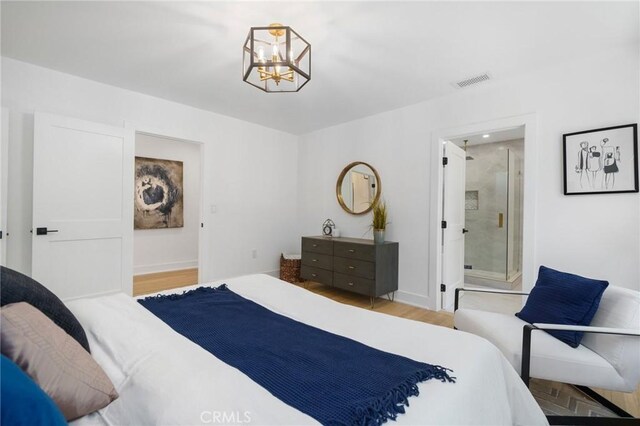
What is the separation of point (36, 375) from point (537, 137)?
3.57 meters

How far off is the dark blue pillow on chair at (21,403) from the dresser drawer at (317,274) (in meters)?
3.34

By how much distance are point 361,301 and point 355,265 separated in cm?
53

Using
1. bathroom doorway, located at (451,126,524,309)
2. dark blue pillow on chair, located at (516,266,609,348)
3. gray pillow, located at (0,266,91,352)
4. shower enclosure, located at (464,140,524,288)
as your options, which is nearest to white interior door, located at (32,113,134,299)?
gray pillow, located at (0,266,91,352)

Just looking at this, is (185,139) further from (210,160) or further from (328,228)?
(328,228)

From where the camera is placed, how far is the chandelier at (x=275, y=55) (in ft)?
5.70

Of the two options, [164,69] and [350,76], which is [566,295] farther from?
[164,69]

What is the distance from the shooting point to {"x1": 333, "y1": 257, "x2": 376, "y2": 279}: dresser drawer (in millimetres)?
3441

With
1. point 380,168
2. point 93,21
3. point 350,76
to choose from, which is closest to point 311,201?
point 380,168

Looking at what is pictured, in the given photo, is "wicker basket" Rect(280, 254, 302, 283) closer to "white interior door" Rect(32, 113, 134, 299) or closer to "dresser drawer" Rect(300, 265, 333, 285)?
"dresser drawer" Rect(300, 265, 333, 285)

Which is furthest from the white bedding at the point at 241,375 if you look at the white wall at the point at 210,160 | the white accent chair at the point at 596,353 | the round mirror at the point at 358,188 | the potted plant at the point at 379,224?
the round mirror at the point at 358,188

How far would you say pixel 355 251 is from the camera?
3.59m

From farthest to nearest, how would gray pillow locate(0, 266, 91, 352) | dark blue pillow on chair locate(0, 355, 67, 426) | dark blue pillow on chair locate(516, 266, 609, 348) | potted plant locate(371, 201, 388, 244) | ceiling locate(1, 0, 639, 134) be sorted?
potted plant locate(371, 201, 388, 244) < ceiling locate(1, 0, 639, 134) < dark blue pillow on chair locate(516, 266, 609, 348) < gray pillow locate(0, 266, 91, 352) < dark blue pillow on chair locate(0, 355, 67, 426)

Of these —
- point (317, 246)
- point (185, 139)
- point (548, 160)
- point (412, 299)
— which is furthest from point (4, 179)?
point (548, 160)

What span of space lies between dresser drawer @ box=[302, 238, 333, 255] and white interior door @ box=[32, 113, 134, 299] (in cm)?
215
